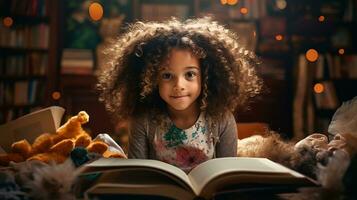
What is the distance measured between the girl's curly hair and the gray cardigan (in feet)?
0.10

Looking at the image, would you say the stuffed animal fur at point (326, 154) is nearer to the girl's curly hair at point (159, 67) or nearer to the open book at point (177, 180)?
the open book at point (177, 180)

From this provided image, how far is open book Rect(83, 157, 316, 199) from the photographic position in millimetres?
616

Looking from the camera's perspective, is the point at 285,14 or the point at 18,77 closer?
the point at 18,77

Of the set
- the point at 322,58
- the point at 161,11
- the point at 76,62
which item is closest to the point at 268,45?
the point at 322,58

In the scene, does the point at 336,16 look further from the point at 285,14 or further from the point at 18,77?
the point at 18,77

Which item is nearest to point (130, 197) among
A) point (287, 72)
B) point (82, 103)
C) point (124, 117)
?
point (124, 117)

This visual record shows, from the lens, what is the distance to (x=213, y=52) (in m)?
1.14

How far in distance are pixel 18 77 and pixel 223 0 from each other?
5.48 ft

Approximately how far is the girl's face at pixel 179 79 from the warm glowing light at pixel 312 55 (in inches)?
98.9

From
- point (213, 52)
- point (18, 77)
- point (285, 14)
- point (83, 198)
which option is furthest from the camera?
point (285, 14)

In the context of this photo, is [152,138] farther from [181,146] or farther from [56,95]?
[56,95]

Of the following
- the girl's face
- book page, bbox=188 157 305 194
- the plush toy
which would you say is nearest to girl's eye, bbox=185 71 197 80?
the girl's face

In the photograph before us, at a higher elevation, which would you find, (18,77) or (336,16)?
(336,16)

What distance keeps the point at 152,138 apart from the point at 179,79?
20 centimetres
